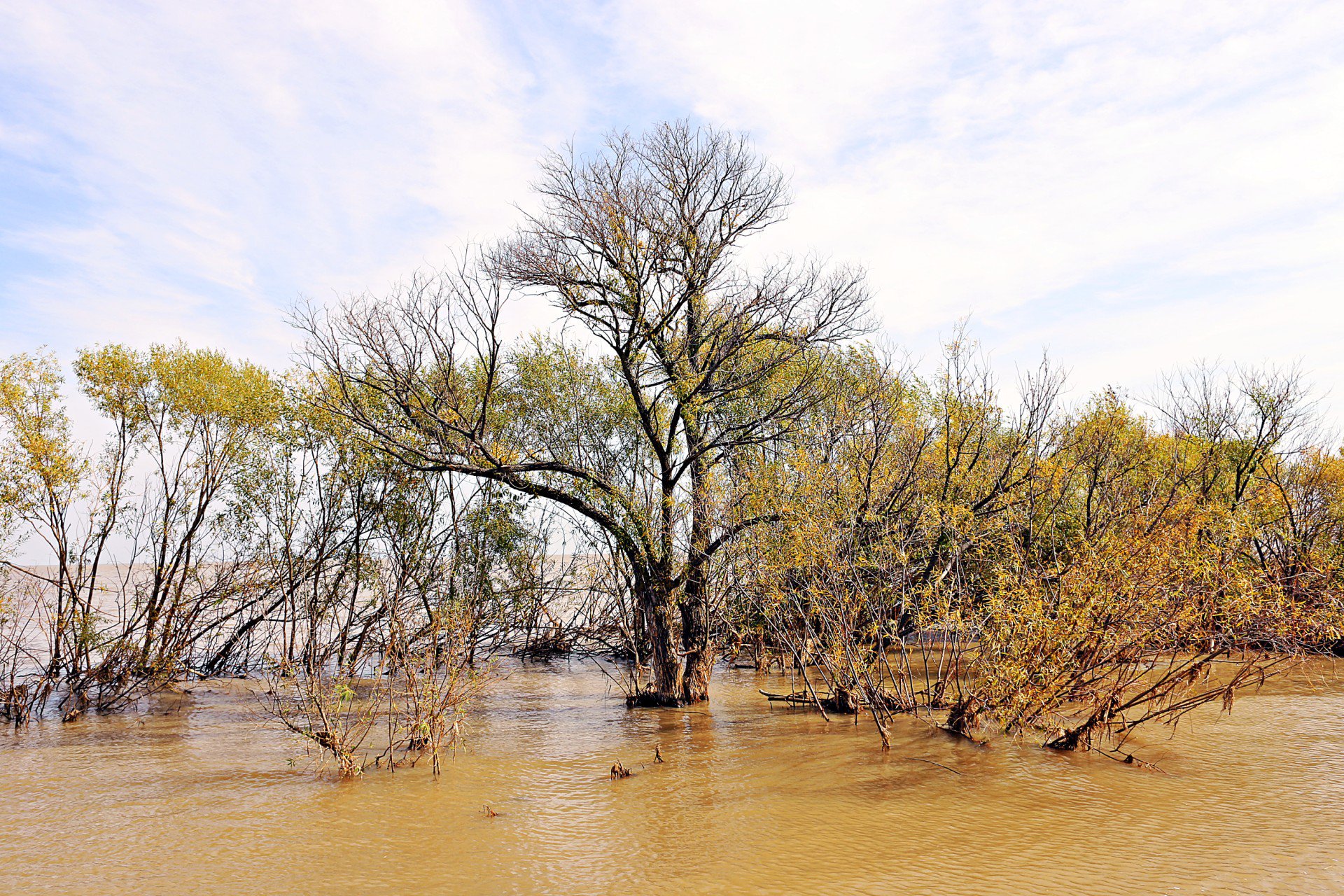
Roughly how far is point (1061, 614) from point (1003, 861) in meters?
3.56

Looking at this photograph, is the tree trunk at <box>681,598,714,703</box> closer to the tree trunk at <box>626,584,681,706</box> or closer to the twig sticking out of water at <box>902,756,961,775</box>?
the tree trunk at <box>626,584,681,706</box>

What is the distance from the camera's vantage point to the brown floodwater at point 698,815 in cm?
677

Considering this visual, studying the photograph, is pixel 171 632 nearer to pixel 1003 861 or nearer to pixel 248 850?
pixel 248 850

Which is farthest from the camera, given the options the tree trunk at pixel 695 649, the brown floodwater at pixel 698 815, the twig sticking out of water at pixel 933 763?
the tree trunk at pixel 695 649

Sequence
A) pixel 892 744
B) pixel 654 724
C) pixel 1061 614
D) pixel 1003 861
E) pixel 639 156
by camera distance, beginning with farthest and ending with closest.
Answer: pixel 639 156 < pixel 654 724 < pixel 892 744 < pixel 1061 614 < pixel 1003 861

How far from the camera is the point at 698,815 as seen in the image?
8.48 meters

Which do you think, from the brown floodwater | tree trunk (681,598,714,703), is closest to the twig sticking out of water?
the brown floodwater

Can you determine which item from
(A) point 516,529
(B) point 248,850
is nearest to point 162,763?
(B) point 248,850

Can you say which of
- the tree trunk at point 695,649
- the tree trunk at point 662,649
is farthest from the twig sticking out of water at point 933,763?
the tree trunk at point 662,649

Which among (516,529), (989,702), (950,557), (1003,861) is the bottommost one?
(1003,861)

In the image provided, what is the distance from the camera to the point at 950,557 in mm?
13820

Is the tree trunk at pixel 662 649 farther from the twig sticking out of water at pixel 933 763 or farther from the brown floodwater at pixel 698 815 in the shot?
the twig sticking out of water at pixel 933 763

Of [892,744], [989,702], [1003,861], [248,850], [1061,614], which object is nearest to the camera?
[1003,861]

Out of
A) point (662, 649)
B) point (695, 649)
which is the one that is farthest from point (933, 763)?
point (662, 649)
